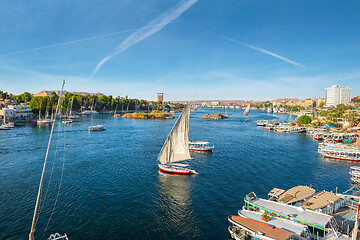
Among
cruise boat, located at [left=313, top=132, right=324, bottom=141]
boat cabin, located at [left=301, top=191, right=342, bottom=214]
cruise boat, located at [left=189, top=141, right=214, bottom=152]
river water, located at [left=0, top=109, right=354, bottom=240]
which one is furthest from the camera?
cruise boat, located at [left=313, top=132, right=324, bottom=141]

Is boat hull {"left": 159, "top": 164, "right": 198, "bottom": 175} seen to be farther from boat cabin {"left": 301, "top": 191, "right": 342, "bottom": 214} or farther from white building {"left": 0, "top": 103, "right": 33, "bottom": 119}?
white building {"left": 0, "top": 103, "right": 33, "bottom": 119}

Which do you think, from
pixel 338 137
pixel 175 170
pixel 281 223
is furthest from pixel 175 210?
pixel 338 137

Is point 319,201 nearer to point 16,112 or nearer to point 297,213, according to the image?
point 297,213

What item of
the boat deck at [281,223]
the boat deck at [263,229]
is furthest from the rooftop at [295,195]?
the boat deck at [263,229]

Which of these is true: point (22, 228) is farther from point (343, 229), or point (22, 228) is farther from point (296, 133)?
point (296, 133)

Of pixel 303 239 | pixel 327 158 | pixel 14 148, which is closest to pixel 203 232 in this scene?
pixel 303 239

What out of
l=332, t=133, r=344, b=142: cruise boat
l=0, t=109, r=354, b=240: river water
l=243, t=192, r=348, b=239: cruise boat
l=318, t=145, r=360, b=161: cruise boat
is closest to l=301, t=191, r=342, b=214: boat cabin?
l=243, t=192, r=348, b=239: cruise boat
